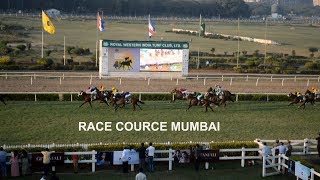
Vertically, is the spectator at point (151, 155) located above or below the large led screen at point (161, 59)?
below

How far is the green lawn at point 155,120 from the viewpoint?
15453mm

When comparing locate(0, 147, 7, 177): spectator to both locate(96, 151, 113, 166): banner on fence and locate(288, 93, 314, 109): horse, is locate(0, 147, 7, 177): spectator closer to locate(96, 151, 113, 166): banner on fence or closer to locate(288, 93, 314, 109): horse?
locate(96, 151, 113, 166): banner on fence

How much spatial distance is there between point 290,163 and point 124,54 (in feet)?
57.8

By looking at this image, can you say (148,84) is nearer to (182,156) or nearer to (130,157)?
(182,156)

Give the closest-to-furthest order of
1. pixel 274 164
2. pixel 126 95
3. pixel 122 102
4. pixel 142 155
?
pixel 142 155
pixel 274 164
pixel 122 102
pixel 126 95

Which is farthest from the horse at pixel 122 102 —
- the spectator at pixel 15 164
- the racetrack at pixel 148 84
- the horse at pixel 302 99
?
the spectator at pixel 15 164

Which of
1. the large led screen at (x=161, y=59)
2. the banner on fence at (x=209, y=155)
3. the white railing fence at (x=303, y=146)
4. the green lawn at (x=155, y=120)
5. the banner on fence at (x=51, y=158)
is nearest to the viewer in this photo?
the banner on fence at (x=51, y=158)

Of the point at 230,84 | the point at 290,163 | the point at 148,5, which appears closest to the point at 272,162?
the point at 290,163

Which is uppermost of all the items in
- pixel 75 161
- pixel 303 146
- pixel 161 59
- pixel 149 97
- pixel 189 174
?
pixel 161 59

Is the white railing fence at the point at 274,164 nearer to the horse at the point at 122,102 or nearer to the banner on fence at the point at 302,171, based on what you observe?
the banner on fence at the point at 302,171

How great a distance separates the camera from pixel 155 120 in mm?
17969

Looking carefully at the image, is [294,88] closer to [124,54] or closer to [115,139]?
[124,54]

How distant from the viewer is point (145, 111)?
19672 mm

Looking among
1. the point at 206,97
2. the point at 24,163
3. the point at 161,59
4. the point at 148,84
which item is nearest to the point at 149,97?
the point at 206,97
